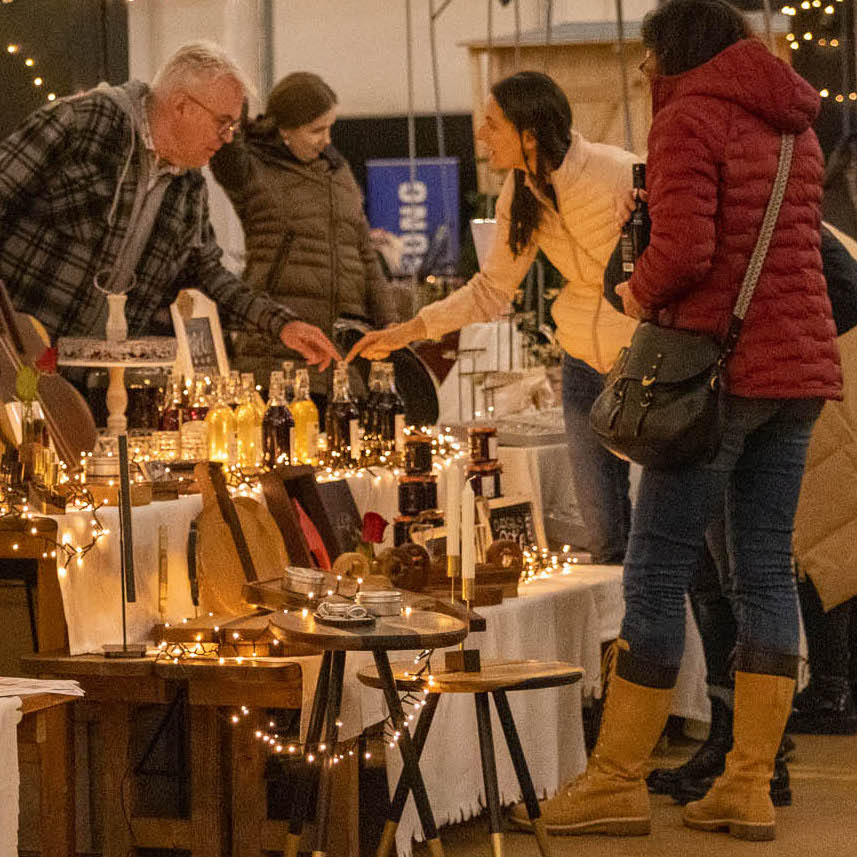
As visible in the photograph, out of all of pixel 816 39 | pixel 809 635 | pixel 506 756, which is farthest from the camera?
pixel 816 39

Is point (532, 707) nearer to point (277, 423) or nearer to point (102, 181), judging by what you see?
point (277, 423)

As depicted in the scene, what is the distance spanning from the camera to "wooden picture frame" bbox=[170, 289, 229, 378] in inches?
156

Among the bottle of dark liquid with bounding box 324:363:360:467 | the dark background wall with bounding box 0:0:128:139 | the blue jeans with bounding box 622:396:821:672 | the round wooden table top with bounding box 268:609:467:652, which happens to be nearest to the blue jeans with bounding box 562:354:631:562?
the bottle of dark liquid with bounding box 324:363:360:467

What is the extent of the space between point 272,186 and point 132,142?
105 centimetres

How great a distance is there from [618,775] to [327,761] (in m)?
0.92

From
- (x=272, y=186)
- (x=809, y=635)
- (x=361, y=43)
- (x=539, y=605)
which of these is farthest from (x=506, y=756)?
(x=361, y=43)

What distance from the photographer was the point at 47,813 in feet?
9.46

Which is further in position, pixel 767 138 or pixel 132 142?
pixel 132 142

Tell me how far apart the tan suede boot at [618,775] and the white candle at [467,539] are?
542mm

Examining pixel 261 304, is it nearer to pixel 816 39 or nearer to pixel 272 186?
pixel 272 186

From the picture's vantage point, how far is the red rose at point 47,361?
3158mm

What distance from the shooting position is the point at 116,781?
120 inches

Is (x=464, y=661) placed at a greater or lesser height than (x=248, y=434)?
lesser

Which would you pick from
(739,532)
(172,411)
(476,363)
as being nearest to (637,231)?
(739,532)
